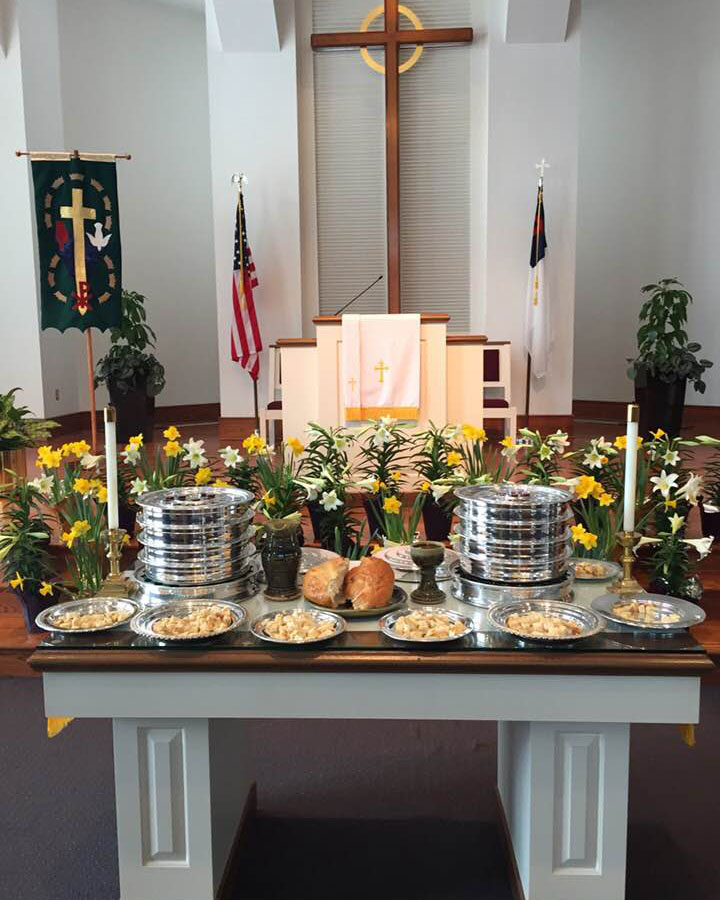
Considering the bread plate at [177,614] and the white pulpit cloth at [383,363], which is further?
the white pulpit cloth at [383,363]

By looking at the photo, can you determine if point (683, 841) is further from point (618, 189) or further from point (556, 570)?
point (618, 189)

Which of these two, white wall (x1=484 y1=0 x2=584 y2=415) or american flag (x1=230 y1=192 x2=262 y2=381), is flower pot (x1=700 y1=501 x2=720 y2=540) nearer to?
white wall (x1=484 y1=0 x2=584 y2=415)

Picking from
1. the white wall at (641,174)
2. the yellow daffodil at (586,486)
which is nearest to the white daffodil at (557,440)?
the yellow daffodil at (586,486)

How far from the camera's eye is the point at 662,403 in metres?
7.88

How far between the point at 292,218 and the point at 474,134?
1826 mm

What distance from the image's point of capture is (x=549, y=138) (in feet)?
26.2

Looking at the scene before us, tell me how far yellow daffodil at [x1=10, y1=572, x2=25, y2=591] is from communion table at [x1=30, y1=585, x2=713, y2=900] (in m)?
1.49

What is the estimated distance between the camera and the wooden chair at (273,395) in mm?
6918

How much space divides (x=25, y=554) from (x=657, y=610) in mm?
2390

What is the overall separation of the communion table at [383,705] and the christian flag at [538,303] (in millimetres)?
6051

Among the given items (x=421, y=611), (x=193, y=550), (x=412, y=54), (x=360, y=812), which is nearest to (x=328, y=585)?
(x=421, y=611)

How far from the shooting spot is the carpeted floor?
2309 mm

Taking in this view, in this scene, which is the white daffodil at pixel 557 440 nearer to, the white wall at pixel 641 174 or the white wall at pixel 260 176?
the white wall at pixel 260 176

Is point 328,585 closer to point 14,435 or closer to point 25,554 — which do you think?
point 25,554
